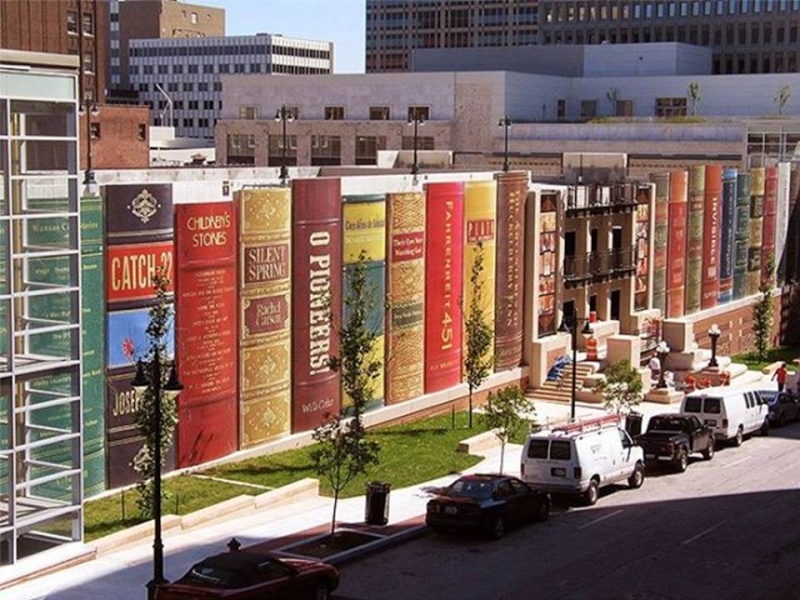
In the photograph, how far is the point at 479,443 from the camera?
44.1 m

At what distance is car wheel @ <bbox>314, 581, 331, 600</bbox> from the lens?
27509 millimetres

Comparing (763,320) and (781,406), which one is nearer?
(781,406)

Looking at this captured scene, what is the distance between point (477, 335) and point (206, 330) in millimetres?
11268

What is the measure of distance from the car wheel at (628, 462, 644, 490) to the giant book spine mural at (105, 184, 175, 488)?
13.4 meters

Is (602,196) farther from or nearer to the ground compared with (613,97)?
nearer to the ground

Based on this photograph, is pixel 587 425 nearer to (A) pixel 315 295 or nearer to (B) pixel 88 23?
(A) pixel 315 295

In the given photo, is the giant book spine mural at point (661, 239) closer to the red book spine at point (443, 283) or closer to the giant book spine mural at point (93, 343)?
the red book spine at point (443, 283)

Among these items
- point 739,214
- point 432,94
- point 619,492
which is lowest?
point 619,492

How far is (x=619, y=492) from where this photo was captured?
40031mm

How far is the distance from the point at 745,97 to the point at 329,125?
35986mm

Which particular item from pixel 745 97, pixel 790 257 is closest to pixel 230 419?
pixel 790 257

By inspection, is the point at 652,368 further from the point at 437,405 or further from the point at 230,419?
the point at 230,419

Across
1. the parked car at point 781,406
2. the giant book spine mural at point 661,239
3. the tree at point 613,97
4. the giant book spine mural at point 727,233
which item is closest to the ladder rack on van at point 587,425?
the parked car at point 781,406

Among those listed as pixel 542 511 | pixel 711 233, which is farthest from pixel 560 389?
pixel 711 233
